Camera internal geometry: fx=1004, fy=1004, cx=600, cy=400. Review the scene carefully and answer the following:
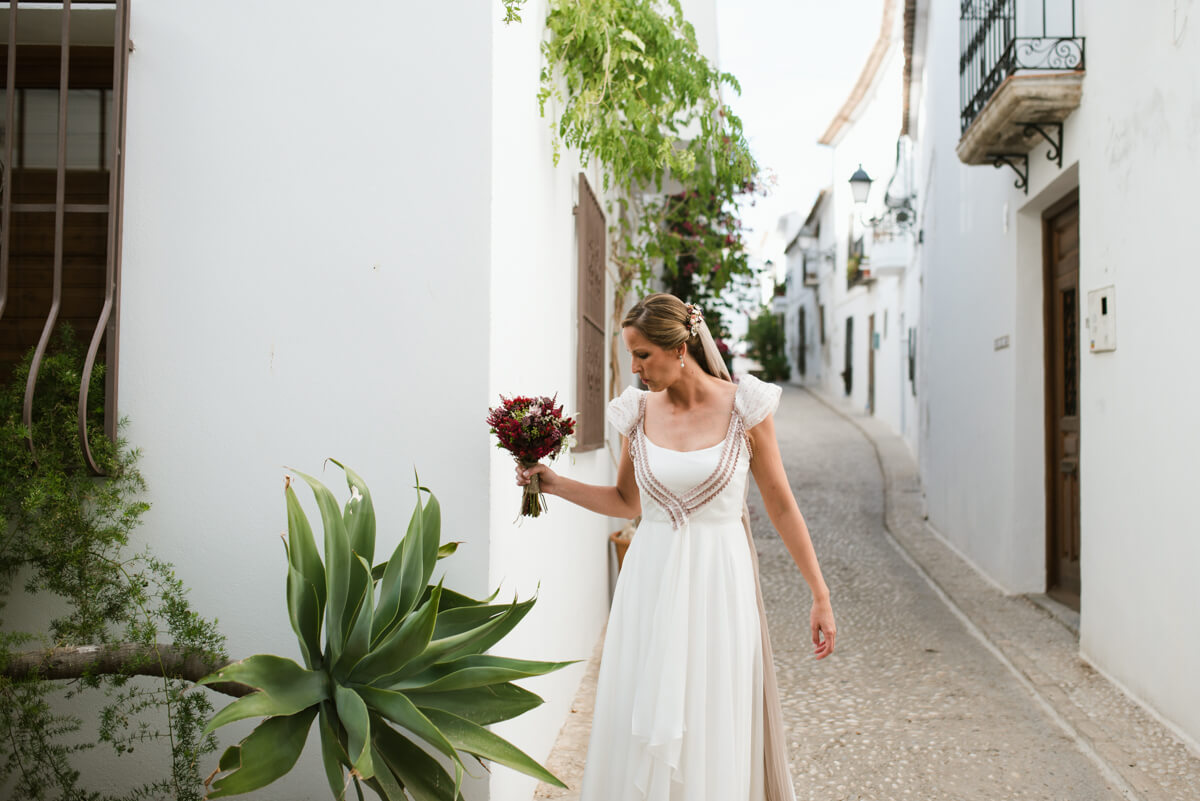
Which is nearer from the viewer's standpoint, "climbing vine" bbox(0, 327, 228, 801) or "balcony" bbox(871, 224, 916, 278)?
"climbing vine" bbox(0, 327, 228, 801)

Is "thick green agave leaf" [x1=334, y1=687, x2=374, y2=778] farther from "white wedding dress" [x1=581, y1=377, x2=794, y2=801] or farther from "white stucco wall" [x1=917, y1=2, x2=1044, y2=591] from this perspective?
"white stucco wall" [x1=917, y1=2, x2=1044, y2=591]

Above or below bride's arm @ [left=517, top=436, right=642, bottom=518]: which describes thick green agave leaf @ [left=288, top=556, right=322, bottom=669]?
below

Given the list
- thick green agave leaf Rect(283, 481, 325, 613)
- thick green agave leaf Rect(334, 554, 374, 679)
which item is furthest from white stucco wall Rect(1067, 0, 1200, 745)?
thick green agave leaf Rect(283, 481, 325, 613)

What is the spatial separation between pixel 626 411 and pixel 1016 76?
4494 mm

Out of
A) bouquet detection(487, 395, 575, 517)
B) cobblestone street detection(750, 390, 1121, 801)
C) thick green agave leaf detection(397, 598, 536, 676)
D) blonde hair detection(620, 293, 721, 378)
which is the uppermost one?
blonde hair detection(620, 293, 721, 378)

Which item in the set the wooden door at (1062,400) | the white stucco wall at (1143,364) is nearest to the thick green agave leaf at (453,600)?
the white stucco wall at (1143,364)

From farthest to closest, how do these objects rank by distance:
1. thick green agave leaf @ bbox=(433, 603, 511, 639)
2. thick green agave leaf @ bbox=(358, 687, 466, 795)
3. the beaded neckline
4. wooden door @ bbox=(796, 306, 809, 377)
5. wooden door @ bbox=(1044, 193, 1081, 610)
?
wooden door @ bbox=(796, 306, 809, 377)
wooden door @ bbox=(1044, 193, 1081, 610)
the beaded neckline
thick green agave leaf @ bbox=(433, 603, 511, 639)
thick green agave leaf @ bbox=(358, 687, 466, 795)

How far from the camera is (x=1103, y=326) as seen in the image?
5.57m

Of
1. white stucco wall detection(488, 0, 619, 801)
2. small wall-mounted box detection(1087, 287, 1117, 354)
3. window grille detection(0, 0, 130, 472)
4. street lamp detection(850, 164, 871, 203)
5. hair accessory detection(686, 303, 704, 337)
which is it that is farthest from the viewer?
street lamp detection(850, 164, 871, 203)

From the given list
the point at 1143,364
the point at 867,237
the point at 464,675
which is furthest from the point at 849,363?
the point at 464,675

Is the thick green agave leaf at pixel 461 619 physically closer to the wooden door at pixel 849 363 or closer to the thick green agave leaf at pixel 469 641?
the thick green agave leaf at pixel 469 641

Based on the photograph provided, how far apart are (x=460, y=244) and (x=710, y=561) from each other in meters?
1.22

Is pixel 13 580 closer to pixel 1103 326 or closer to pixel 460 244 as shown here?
pixel 460 244

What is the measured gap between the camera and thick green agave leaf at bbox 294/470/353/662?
8.39 ft
